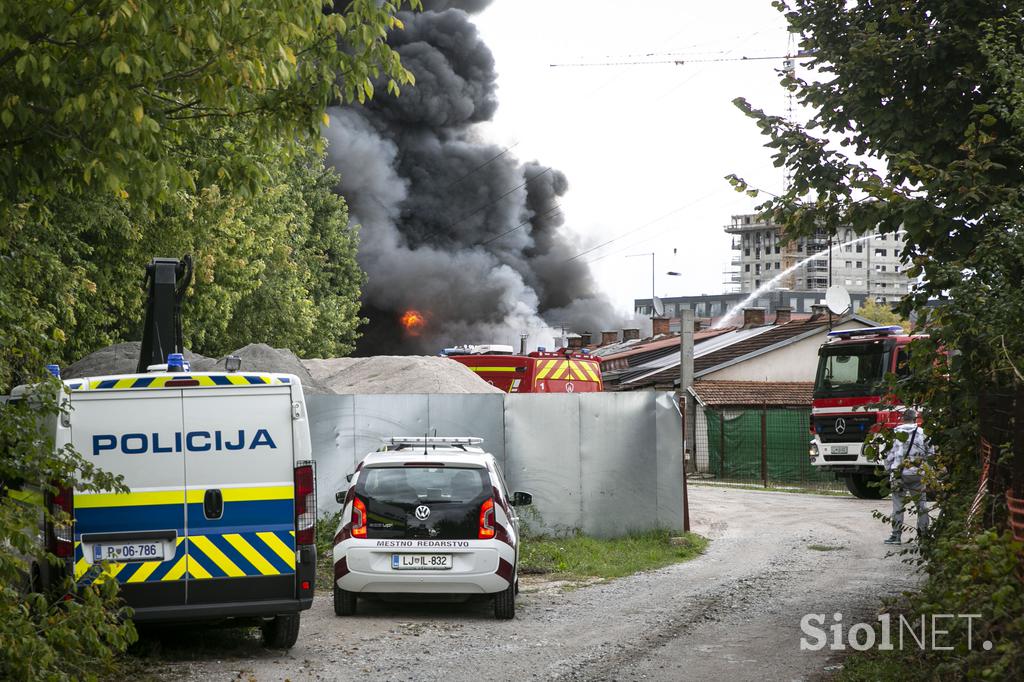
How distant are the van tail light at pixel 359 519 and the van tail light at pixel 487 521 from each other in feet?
3.40

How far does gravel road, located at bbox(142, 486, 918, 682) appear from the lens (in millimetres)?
8297

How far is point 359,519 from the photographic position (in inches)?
412

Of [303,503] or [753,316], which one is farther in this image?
[753,316]

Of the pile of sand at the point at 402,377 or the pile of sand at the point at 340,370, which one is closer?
the pile of sand at the point at 340,370

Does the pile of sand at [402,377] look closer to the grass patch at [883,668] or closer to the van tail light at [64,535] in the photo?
the van tail light at [64,535]

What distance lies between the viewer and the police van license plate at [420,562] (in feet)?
34.0

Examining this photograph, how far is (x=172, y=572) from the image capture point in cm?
845

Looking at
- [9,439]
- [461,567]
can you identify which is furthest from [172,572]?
[461,567]

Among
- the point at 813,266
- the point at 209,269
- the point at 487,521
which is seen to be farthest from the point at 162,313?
the point at 813,266

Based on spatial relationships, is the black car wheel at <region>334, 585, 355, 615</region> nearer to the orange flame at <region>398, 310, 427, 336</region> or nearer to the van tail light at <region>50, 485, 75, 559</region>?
the van tail light at <region>50, 485, 75, 559</region>

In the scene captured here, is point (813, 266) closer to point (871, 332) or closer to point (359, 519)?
point (871, 332)

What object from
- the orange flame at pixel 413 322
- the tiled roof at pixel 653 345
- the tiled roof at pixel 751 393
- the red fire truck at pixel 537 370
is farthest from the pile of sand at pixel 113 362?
the tiled roof at pixel 653 345

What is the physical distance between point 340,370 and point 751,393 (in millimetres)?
19124

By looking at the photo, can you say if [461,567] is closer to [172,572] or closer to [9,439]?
[172,572]
